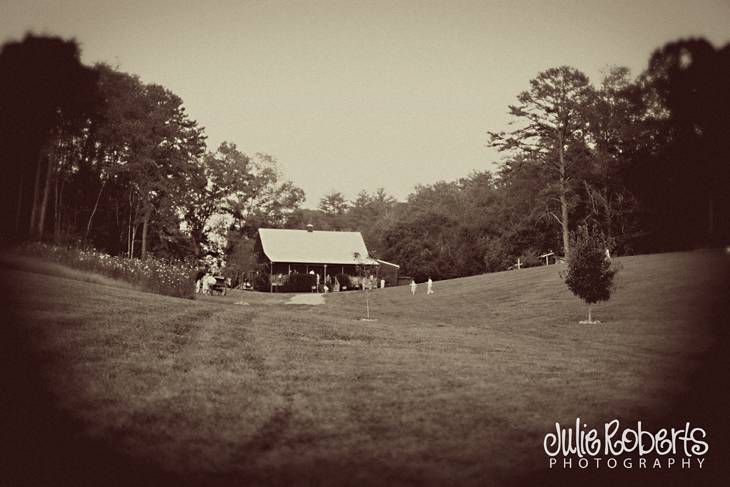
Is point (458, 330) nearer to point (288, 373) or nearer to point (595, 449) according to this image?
point (288, 373)

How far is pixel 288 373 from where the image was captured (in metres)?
7.38

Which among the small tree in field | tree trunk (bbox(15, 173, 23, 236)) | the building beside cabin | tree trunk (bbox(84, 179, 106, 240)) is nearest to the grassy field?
tree trunk (bbox(15, 173, 23, 236))

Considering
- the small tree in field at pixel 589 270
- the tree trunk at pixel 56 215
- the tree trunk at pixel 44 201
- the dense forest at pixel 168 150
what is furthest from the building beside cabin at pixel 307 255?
the tree trunk at pixel 44 201

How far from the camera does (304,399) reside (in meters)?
5.83

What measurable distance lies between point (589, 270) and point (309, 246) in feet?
109

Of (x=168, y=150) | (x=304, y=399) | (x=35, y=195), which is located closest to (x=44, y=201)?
(x=35, y=195)

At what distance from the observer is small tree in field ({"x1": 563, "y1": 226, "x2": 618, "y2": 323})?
18.9 m

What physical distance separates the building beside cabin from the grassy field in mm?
36687

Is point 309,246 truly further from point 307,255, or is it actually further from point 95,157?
point 95,157

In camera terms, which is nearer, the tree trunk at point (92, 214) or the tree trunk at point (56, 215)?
the tree trunk at point (56, 215)

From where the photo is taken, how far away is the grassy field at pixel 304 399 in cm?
327

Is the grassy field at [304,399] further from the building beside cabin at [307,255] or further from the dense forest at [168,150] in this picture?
the building beside cabin at [307,255]

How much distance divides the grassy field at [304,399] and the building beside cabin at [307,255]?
120 feet

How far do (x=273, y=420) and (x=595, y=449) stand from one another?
2650 millimetres
